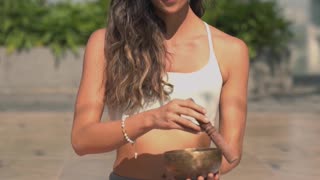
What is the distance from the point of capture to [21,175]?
708 centimetres

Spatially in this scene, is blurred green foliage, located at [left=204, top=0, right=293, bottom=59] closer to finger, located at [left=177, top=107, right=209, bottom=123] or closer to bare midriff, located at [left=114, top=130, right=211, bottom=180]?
bare midriff, located at [left=114, top=130, right=211, bottom=180]

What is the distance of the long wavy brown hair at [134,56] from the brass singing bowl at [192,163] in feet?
1.25

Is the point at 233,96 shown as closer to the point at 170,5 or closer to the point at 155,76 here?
the point at 155,76

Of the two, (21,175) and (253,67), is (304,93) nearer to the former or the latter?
(253,67)

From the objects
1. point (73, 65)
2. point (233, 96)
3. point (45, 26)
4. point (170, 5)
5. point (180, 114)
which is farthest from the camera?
point (45, 26)

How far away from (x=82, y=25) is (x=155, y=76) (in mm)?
14893

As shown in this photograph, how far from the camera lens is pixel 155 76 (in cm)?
226

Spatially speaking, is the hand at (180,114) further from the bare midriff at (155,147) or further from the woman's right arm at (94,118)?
the bare midriff at (155,147)

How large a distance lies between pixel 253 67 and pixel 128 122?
14848 mm

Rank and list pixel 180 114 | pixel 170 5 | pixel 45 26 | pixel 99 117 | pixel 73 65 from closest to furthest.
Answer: pixel 180 114 < pixel 170 5 < pixel 99 117 < pixel 73 65 < pixel 45 26

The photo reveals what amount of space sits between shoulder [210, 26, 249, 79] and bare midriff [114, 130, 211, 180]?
218 millimetres

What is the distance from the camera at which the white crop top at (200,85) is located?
2.32 m

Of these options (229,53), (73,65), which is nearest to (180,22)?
(229,53)

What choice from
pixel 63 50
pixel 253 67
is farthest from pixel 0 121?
pixel 253 67
